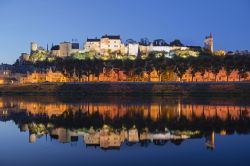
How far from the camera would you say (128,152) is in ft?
73.7

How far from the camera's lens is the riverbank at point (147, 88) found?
81.7 m

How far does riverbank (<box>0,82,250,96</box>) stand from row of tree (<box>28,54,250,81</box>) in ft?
29.1

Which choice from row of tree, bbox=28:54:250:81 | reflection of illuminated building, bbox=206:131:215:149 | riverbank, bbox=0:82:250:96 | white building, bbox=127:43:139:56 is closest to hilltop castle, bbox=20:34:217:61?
white building, bbox=127:43:139:56

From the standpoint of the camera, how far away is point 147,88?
3334 inches

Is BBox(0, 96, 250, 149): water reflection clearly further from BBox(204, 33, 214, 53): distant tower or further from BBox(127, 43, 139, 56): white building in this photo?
BBox(204, 33, 214, 53): distant tower

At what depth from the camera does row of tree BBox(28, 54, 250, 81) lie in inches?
3661

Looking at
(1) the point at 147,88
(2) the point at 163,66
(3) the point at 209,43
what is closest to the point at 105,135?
(1) the point at 147,88

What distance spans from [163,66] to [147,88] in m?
12.7

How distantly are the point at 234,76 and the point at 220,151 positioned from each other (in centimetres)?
7865

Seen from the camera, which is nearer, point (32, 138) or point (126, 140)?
point (126, 140)

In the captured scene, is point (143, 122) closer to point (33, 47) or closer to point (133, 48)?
point (133, 48)

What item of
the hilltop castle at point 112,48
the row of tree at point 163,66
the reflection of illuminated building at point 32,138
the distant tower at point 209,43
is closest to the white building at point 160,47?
the hilltop castle at point 112,48

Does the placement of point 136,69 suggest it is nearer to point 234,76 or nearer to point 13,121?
point 234,76

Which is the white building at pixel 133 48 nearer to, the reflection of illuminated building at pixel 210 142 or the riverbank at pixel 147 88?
the riverbank at pixel 147 88
